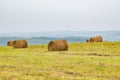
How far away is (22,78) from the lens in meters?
21.6

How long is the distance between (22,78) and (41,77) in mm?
1225

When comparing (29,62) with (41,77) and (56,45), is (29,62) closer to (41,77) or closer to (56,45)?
(41,77)

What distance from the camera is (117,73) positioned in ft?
78.0

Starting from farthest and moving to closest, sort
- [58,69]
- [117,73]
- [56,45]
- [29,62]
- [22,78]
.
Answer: [56,45] → [29,62] → [58,69] → [117,73] → [22,78]

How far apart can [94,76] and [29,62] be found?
9.24 metres

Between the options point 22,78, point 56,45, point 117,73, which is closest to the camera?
point 22,78

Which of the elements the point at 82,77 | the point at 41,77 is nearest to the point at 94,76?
the point at 82,77

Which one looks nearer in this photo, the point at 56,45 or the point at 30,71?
the point at 30,71

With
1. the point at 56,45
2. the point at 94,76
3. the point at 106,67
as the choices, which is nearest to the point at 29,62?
the point at 106,67

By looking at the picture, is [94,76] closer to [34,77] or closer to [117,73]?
[117,73]

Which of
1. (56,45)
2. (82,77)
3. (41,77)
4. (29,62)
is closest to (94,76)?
(82,77)

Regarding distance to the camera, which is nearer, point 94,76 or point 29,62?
point 94,76

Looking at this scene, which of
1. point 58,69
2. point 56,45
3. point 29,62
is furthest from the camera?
point 56,45

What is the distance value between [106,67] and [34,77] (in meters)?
6.90
